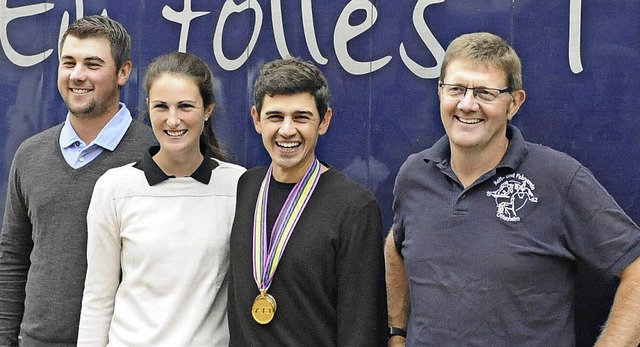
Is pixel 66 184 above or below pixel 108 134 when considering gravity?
below

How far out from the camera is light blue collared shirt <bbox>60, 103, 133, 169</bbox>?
3088 mm

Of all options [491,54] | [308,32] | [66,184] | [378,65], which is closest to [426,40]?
[378,65]

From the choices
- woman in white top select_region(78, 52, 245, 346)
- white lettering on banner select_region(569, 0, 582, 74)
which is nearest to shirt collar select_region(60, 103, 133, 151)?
woman in white top select_region(78, 52, 245, 346)

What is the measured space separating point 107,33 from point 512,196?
1.40 meters

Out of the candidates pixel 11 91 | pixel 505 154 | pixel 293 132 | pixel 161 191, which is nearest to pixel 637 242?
pixel 505 154

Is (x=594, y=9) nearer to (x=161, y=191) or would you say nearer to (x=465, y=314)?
(x=465, y=314)

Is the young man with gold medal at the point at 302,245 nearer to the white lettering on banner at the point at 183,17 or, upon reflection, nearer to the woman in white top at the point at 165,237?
the woman in white top at the point at 165,237

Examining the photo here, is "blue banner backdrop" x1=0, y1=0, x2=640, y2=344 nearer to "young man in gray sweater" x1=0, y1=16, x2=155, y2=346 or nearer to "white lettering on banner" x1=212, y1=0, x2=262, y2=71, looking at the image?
"white lettering on banner" x1=212, y1=0, x2=262, y2=71

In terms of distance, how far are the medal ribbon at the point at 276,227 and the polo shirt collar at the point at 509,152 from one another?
1.08ft

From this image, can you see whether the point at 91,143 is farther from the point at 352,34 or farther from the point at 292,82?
the point at 352,34

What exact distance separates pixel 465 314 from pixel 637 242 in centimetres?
Result: 47

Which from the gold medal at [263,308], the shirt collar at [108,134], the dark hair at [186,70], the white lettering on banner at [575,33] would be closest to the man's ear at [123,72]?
the shirt collar at [108,134]

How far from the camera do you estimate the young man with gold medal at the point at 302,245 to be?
266 centimetres

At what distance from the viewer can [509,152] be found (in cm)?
264
